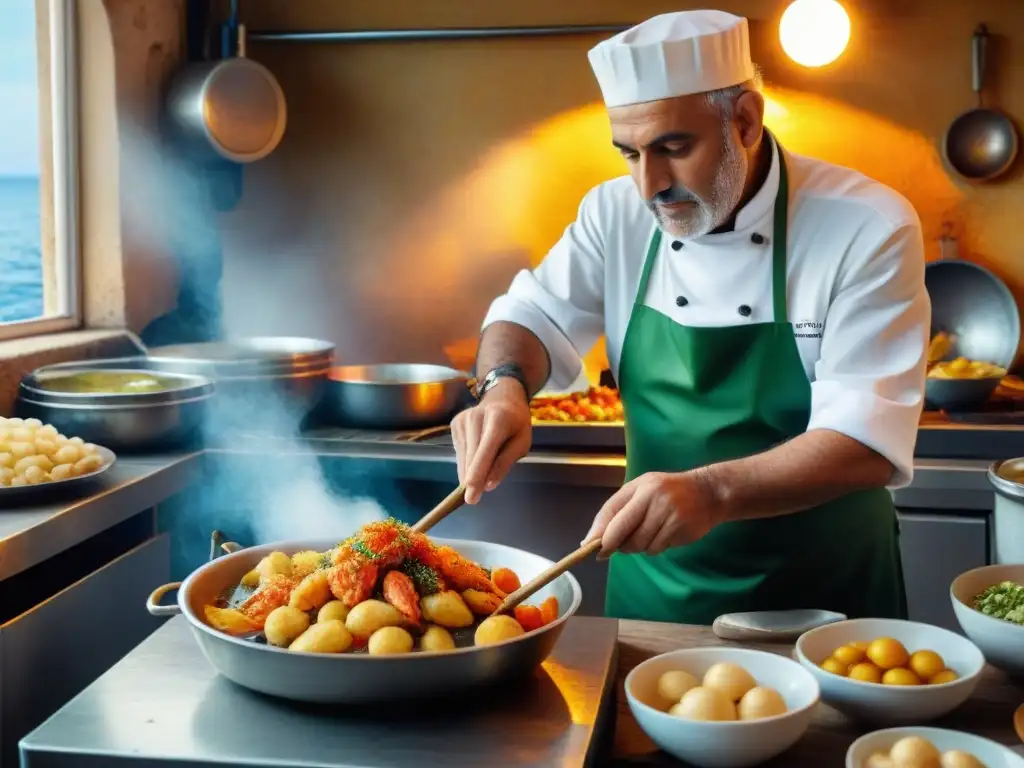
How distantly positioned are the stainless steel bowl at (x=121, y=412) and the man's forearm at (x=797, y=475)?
170 centimetres

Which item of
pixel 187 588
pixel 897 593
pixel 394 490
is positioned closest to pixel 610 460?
pixel 394 490

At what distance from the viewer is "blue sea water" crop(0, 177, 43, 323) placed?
3502mm

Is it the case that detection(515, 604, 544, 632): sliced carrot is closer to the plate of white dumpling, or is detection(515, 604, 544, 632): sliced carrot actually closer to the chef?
the chef

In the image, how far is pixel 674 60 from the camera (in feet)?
6.89

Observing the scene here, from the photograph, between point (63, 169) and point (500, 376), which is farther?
point (63, 169)

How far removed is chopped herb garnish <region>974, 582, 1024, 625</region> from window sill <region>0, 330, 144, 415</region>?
255cm

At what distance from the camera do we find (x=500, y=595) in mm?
1580

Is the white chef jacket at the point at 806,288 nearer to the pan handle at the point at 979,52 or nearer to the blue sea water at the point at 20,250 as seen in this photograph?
the pan handle at the point at 979,52

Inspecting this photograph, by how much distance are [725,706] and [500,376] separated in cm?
111

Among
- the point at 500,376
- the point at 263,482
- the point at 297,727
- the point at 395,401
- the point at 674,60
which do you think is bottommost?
the point at 263,482

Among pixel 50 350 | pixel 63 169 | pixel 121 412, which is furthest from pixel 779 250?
pixel 63 169

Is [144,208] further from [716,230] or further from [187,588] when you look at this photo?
[187,588]

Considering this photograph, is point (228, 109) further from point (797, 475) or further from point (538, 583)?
point (538, 583)

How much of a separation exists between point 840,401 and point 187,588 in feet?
3.88
